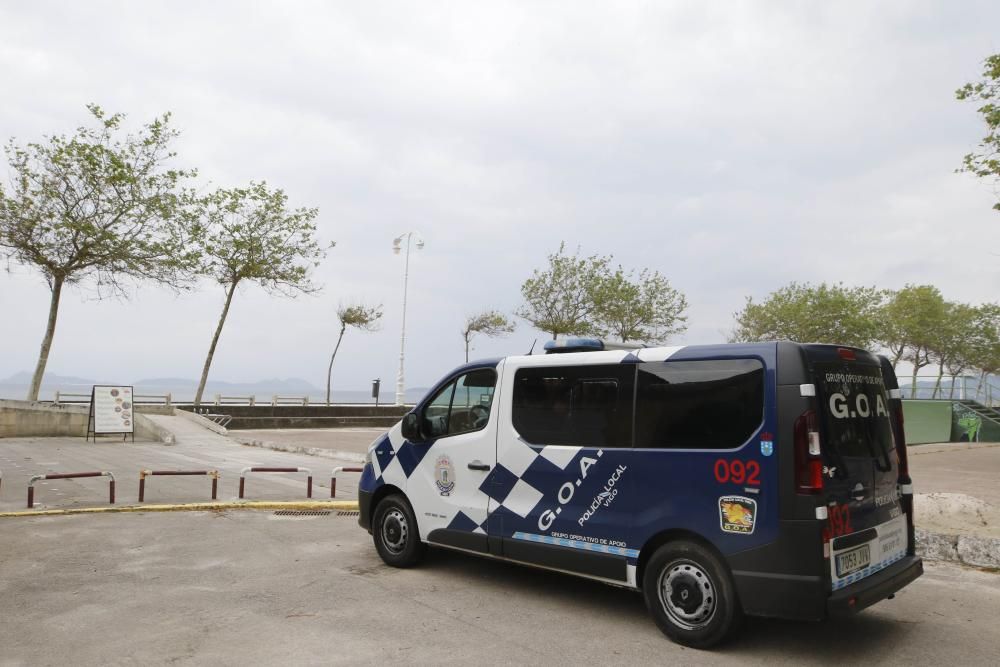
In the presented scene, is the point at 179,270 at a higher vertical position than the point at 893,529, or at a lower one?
higher

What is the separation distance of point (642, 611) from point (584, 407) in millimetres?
1643

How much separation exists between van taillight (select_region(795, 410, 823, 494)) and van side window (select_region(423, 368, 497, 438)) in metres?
2.59

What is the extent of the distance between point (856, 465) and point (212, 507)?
8407 mm

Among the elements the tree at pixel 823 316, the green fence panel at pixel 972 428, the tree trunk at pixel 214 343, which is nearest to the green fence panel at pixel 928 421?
the green fence panel at pixel 972 428

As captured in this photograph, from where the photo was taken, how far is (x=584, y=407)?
525cm

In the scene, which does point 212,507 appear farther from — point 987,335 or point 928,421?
point 987,335

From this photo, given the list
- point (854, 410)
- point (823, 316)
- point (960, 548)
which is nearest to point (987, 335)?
point (823, 316)

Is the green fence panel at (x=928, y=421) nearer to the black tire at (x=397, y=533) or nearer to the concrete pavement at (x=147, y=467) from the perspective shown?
the concrete pavement at (x=147, y=467)

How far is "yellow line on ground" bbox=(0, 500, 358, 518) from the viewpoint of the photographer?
8.98m

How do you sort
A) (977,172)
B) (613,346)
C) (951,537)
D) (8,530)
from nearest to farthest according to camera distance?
1. (613,346)
2. (951,537)
3. (8,530)
4. (977,172)

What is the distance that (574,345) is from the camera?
567cm

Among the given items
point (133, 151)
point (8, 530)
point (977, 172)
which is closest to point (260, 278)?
point (133, 151)

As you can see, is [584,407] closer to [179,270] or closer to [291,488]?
[291,488]

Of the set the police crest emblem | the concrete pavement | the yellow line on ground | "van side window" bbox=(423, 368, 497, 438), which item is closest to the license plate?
"van side window" bbox=(423, 368, 497, 438)
